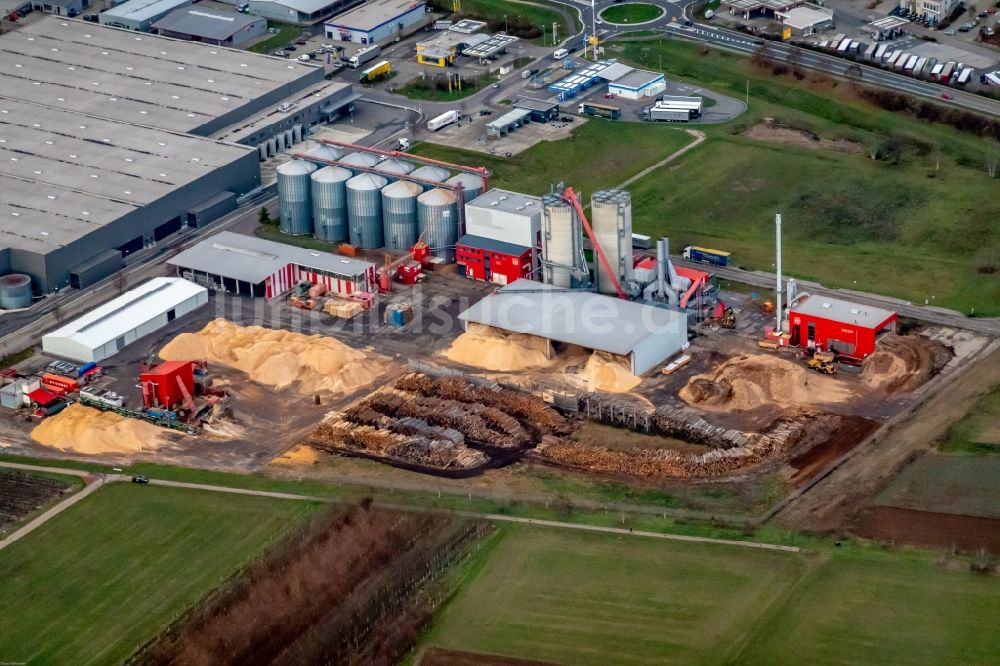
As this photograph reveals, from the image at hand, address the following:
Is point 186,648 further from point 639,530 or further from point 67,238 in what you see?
point 67,238

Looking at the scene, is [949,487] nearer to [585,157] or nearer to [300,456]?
[300,456]

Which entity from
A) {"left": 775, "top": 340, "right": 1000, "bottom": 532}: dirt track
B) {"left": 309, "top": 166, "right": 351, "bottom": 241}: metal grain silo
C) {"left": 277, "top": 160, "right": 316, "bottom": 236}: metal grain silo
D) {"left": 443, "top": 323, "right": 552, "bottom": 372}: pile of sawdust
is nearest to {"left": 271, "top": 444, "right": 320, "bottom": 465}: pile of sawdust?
{"left": 443, "top": 323, "right": 552, "bottom": 372}: pile of sawdust

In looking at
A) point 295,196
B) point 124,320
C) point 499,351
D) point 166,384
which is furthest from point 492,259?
point 166,384

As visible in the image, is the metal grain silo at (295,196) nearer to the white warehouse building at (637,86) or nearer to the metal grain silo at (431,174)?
the metal grain silo at (431,174)

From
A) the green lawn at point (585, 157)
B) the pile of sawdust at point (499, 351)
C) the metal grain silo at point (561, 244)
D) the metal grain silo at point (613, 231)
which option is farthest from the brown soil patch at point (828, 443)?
the green lawn at point (585, 157)

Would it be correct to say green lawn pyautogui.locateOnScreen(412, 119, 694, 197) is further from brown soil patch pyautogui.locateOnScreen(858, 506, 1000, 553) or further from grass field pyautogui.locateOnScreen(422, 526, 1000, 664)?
grass field pyautogui.locateOnScreen(422, 526, 1000, 664)
